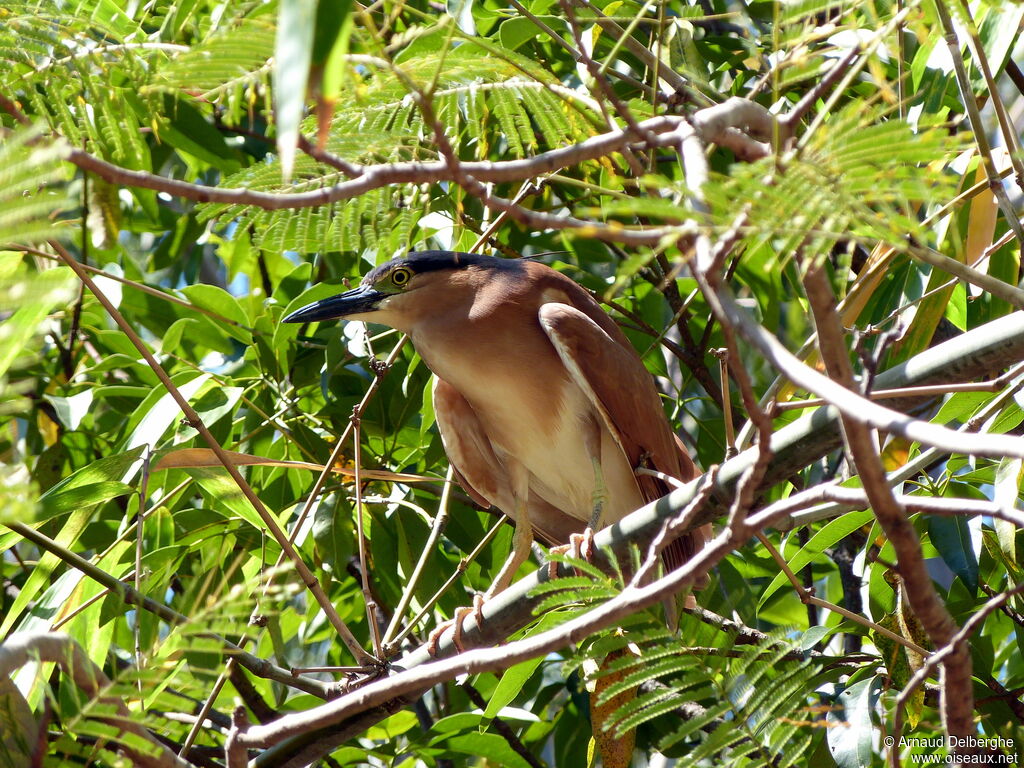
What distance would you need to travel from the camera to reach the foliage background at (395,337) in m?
1.07

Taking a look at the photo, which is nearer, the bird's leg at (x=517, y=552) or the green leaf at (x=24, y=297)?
the green leaf at (x=24, y=297)

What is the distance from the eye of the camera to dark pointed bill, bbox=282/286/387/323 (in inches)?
107

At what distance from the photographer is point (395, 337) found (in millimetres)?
3422

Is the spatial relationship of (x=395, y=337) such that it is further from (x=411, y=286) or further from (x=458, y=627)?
(x=458, y=627)

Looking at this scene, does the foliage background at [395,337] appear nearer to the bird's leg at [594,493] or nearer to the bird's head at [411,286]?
the bird's head at [411,286]

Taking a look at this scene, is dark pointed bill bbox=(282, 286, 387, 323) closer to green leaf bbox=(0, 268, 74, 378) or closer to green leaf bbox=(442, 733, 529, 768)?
green leaf bbox=(442, 733, 529, 768)

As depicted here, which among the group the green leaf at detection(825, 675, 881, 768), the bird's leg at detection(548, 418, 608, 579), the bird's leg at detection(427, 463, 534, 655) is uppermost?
the bird's leg at detection(548, 418, 608, 579)

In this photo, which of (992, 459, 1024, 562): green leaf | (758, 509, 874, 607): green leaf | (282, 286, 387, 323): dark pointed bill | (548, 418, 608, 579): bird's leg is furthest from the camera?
(282, 286, 387, 323): dark pointed bill

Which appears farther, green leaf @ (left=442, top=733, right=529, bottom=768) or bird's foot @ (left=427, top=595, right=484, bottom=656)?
green leaf @ (left=442, top=733, right=529, bottom=768)

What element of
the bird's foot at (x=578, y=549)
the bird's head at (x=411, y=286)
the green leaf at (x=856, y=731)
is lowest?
the green leaf at (x=856, y=731)

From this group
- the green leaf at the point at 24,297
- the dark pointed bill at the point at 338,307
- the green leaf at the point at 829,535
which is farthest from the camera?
the dark pointed bill at the point at 338,307

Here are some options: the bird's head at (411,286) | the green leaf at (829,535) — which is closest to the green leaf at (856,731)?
the green leaf at (829,535)

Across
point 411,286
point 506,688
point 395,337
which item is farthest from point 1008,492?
point 395,337

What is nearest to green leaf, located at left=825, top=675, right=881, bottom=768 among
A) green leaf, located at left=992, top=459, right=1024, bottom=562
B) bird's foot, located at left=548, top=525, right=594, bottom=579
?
green leaf, located at left=992, top=459, right=1024, bottom=562
